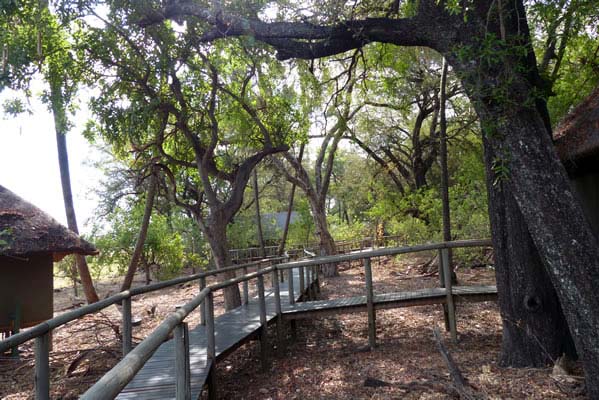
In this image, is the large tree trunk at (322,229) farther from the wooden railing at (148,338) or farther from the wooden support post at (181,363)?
the wooden support post at (181,363)

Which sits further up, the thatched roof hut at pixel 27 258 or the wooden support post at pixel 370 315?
the thatched roof hut at pixel 27 258

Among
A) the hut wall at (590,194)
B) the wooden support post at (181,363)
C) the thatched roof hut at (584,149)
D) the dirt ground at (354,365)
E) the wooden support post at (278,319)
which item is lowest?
the dirt ground at (354,365)

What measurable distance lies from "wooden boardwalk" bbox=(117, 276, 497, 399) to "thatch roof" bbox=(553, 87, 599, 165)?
96.3 inches

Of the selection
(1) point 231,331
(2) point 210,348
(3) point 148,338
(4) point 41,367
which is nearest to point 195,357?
(2) point 210,348

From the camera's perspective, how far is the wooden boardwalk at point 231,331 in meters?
3.78

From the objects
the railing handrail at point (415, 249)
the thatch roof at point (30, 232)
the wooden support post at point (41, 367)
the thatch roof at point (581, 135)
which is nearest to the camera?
the wooden support post at point (41, 367)

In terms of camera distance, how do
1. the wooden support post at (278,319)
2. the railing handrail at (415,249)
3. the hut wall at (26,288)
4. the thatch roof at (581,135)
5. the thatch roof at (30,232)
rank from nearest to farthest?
the thatch roof at (581,135), the railing handrail at (415,249), the wooden support post at (278,319), the thatch roof at (30,232), the hut wall at (26,288)

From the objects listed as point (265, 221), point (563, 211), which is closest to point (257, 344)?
point (563, 211)

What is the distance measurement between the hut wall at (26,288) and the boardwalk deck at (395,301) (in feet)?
15.6

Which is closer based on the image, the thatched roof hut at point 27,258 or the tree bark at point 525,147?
the tree bark at point 525,147

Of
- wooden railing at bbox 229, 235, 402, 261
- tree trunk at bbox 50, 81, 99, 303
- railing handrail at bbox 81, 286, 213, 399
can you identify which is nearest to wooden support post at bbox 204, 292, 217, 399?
railing handrail at bbox 81, 286, 213, 399

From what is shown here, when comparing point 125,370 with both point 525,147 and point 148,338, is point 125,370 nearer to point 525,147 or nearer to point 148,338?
point 148,338

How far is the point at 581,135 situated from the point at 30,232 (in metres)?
8.73

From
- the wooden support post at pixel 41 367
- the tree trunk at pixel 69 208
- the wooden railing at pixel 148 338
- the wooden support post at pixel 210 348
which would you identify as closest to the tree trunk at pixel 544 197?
the wooden railing at pixel 148 338
